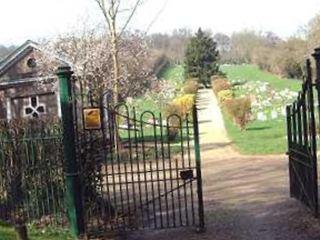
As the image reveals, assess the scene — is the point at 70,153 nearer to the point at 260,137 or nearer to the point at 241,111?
the point at 260,137

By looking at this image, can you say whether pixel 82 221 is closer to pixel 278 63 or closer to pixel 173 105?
pixel 173 105

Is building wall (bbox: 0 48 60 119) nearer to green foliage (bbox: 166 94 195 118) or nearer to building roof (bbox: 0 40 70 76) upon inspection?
building roof (bbox: 0 40 70 76)

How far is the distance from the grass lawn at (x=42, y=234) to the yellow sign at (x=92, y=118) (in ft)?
5.65

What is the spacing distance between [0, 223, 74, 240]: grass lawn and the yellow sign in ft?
5.65

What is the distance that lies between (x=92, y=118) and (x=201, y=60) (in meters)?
59.6

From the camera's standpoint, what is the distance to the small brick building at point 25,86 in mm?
29500

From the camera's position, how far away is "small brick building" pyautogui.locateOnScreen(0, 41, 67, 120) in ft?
96.8

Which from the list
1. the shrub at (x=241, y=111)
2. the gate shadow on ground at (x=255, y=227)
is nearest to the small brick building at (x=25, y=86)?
the shrub at (x=241, y=111)

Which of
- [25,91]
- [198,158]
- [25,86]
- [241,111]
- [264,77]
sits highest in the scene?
[264,77]

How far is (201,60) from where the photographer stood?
227 ft

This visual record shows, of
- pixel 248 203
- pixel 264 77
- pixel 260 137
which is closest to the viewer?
pixel 248 203

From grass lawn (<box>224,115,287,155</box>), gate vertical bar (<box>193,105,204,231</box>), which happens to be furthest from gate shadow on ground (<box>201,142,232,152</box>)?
gate vertical bar (<box>193,105,204,231</box>)

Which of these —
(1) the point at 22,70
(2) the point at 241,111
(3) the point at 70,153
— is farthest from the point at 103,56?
(3) the point at 70,153

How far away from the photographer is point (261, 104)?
45281mm
